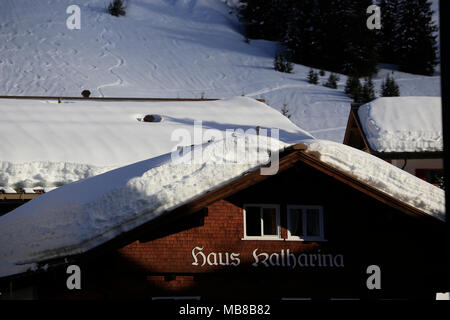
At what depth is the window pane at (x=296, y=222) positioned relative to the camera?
11656 millimetres

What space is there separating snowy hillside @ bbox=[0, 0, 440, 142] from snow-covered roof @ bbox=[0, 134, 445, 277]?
21.1m

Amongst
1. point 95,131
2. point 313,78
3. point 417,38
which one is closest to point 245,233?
point 95,131

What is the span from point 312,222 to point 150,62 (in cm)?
3982

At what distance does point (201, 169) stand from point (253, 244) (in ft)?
5.20

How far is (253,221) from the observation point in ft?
38.5

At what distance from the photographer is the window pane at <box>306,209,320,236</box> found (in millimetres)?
11688

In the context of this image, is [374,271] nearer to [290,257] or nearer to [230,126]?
[290,257]

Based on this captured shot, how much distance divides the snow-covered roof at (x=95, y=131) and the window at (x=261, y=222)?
5578mm

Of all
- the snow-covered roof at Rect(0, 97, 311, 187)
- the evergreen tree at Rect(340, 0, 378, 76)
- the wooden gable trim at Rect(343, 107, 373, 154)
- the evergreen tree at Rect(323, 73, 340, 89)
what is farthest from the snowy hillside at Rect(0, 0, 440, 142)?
the snow-covered roof at Rect(0, 97, 311, 187)

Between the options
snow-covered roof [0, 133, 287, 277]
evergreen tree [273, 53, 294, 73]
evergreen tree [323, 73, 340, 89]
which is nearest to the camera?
snow-covered roof [0, 133, 287, 277]

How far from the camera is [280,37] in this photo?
200 ft

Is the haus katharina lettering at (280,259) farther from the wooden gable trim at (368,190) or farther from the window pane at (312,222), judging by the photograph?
the wooden gable trim at (368,190)

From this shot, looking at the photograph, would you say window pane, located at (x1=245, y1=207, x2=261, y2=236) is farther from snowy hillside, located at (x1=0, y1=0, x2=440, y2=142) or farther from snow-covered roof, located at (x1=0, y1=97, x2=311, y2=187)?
snowy hillside, located at (x1=0, y1=0, x2=440, y2=142)
